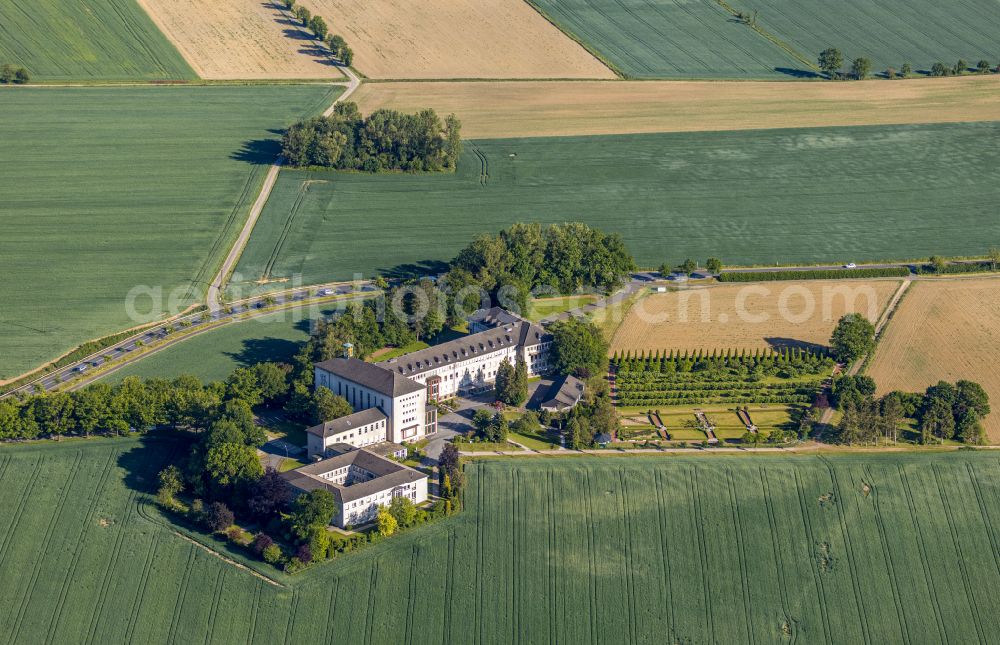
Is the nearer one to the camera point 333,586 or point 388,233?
Result: point 333,586

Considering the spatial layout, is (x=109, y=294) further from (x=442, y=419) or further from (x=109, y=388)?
(x=442, y=419)

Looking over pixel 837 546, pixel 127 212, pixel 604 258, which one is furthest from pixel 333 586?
pixel 127 212

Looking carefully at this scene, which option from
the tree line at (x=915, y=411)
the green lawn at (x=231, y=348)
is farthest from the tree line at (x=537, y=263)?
the tree line at (x=915, y=411)

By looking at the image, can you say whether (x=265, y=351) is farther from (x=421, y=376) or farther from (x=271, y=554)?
(x=271, y=554)

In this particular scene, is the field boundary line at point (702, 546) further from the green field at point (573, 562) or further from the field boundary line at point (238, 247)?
the field boundary line at point (238, 247)

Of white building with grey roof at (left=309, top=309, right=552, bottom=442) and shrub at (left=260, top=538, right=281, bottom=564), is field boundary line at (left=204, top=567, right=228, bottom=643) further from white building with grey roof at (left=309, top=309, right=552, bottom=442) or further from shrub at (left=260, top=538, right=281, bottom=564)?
white building with grey roof at (left=309, top=309, right=552, bottom=442)

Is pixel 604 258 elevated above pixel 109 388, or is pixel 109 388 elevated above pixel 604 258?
pixel 604 258

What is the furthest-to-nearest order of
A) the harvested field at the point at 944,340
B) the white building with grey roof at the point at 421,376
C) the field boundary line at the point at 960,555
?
the harvested field at the point at 944,340, the white building with grey roof at the point at 421,376, the field boundary line at the point at 960,555

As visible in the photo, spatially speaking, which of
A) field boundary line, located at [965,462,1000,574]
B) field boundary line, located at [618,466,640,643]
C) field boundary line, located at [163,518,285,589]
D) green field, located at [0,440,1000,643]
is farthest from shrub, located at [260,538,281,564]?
field boundary line, located at [965,462,1000,574]
